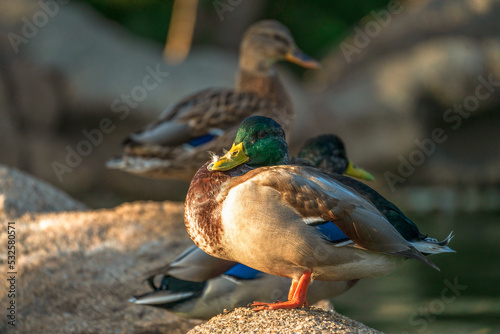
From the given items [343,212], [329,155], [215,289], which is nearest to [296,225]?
[343,212]

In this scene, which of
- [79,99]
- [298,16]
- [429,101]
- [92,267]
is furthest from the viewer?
[298,16]

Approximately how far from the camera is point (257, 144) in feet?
9.01

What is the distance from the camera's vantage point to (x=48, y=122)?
10312 mm

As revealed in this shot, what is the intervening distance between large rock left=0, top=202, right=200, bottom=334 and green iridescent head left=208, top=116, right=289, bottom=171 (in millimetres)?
1370

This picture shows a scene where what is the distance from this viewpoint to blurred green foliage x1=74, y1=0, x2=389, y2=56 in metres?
12.5

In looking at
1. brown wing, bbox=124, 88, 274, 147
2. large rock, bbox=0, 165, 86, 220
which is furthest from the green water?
large rock, bbox=0, 165, 86, 220

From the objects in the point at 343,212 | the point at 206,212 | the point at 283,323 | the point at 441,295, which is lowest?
the point at 441,295

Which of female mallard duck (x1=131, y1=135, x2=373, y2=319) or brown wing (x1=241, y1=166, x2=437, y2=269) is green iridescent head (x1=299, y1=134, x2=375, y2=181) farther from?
brown wing (x1=241, y1=166, x2=437, y2=269)

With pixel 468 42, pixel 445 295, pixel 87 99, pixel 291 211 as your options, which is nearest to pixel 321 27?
pixel 468 42

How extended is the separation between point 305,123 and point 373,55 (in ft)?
4.79

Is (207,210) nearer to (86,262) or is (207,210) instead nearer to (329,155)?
(329,155)

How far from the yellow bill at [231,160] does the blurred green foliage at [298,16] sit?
9.62 metres

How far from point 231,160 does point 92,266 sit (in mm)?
1914

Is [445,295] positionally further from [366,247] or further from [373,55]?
[373,55]
